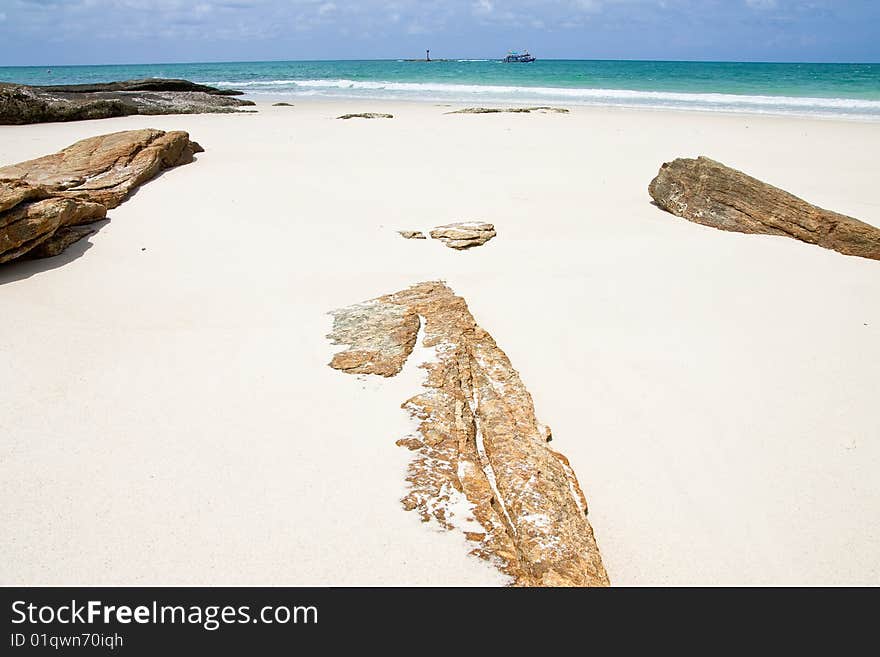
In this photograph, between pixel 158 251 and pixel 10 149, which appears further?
pixel 10 149

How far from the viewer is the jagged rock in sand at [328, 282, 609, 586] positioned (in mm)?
2012

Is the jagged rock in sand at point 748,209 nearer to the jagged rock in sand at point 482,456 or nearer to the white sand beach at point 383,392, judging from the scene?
the white sand beach at point 383,392

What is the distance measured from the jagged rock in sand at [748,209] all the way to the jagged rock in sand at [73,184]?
6.37 m

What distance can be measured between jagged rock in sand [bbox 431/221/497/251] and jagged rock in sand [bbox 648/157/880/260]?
2.52m

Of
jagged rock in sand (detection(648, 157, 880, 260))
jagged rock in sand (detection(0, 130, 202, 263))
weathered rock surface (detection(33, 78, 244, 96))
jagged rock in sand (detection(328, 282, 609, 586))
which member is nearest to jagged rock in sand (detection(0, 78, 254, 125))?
weathered rock surface (detection(33, 78, 244, 96))

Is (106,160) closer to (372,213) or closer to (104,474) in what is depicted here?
(372,213)

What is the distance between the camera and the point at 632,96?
26297mm

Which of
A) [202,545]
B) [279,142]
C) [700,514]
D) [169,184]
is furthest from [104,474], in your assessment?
[279,142]

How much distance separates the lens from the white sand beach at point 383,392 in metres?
2.10

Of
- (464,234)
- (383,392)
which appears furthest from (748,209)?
(383,392)

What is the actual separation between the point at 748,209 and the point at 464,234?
10.7 feet

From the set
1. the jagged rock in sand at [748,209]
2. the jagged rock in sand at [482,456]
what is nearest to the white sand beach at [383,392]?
the jagged rock in sand at [482,456]

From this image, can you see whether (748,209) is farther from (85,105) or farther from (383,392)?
(85,105)

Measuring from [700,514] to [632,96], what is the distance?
1102 inches
